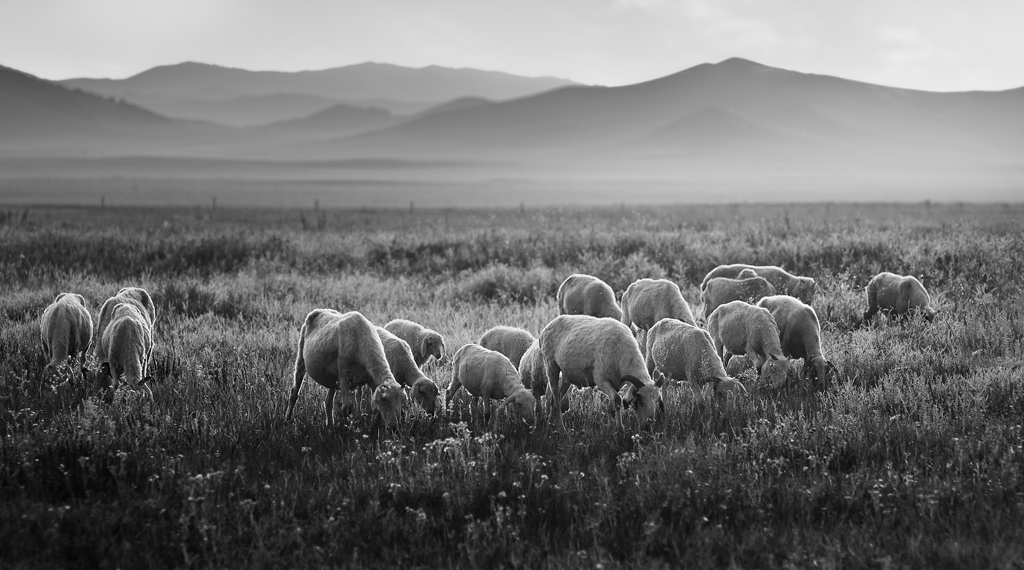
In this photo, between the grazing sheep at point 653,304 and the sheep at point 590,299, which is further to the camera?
the sheep at point 590,299

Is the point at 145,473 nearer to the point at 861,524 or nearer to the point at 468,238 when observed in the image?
the point at 861,524

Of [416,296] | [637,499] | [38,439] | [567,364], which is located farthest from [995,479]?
[416,296]

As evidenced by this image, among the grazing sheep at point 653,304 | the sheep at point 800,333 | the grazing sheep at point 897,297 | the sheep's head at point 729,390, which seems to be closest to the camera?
the sheep's head at point 729,390

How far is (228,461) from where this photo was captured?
261 inches

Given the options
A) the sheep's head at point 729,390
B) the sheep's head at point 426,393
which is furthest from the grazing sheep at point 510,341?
the sheep's head at point 729,390

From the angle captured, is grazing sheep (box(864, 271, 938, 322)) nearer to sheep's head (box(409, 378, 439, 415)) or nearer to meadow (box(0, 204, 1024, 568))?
meadow (box(0, 204, 1024, 568))

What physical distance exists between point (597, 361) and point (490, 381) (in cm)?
116

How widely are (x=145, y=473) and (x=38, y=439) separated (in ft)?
4.24

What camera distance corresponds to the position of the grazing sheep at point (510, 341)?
9.49 m

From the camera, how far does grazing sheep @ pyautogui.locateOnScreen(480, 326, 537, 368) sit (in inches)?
374

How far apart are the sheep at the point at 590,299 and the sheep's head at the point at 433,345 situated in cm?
254

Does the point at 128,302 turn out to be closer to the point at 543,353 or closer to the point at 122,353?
the point at 122,353

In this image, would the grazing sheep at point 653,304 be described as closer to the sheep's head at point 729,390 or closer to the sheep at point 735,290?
the sheep at point 735,290

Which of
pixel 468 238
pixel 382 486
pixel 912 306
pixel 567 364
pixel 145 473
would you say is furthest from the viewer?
pixel 468 238
